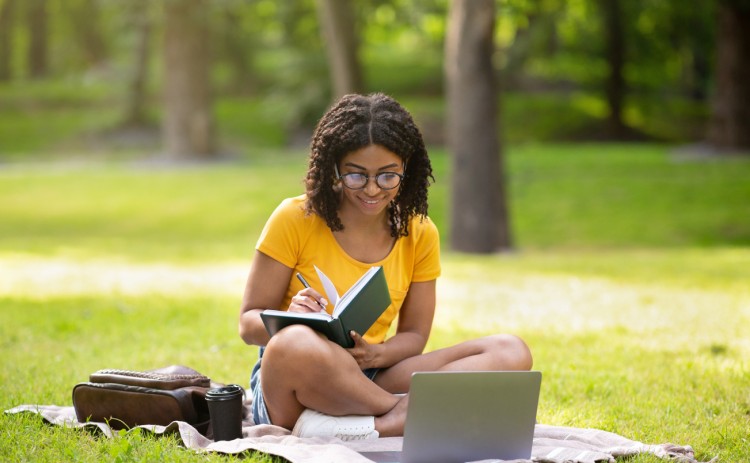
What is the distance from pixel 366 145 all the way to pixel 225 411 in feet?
4.07

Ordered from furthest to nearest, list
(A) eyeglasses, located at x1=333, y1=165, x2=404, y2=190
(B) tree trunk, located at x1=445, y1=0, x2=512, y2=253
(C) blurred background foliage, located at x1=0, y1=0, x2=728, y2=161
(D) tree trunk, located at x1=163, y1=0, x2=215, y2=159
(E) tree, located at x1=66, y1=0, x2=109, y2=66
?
(E) tree, located at x1=66, y1=0, x2=109, y2=66 → (C) blurred background foliage, located at x1=0, y1=0, x2=728, y2=161 → (D) tree trunk, located at x1=163, y1=0, x2=215, y2=159 → (B) tree trunk, located at x1=445, y1=0, x2=512, y2=253 → (A) eyeglasses, located at x1=333, y1=165, x2=404, y2=190

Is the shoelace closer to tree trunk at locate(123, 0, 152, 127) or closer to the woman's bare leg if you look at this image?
the woman's bare leg

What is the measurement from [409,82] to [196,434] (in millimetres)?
30686

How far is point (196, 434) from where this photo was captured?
13.2ft

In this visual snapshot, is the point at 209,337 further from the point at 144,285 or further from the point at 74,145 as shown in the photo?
the point at 74,145

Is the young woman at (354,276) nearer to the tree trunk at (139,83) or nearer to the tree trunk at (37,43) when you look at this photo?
the tree trunk at (139,83)

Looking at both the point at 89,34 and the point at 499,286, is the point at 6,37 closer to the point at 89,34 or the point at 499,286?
the point at 89,34

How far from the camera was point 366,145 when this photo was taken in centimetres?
403

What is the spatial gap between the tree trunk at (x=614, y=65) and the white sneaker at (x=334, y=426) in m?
26.1

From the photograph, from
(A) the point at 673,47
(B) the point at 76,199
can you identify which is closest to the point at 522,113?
(A) the point at 673,47

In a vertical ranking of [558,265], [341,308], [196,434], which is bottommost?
[558,265]

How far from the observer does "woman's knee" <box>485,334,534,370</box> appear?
424 cm

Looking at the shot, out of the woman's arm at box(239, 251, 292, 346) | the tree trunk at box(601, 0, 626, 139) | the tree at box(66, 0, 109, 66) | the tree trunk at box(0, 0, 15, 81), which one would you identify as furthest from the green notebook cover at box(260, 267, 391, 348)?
the tree at box(66, 0, 109, 66)

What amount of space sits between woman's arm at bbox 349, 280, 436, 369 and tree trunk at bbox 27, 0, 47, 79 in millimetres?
40309
